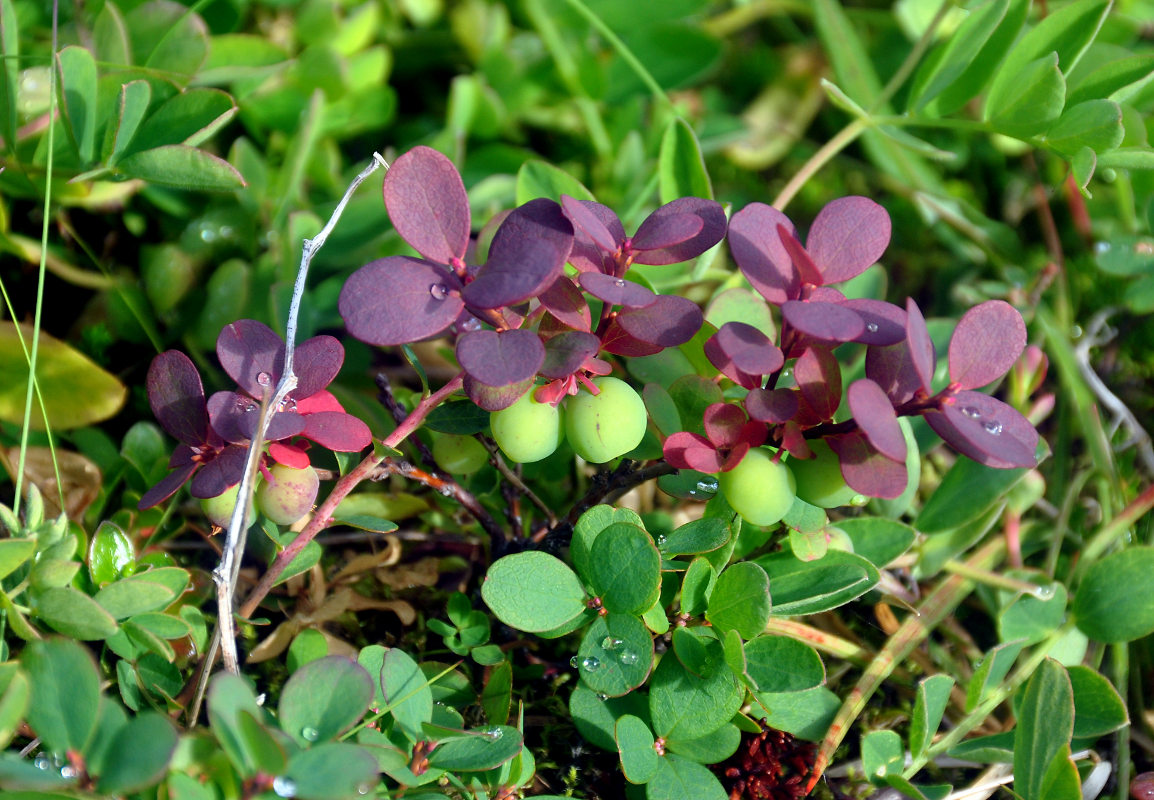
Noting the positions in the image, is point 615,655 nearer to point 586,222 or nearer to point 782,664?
point 782,664

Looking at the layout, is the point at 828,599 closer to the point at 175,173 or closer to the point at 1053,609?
the point at 1053,609

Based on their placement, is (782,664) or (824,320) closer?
(824,320)

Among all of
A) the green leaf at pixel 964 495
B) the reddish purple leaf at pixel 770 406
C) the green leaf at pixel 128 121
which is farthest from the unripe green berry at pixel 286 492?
the green leaf at pixel 964 495

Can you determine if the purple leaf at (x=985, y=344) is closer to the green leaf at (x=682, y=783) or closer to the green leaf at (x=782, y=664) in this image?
the green leaf at (x=782, y=664)

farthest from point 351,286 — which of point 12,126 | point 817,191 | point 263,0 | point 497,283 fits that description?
point 817,191

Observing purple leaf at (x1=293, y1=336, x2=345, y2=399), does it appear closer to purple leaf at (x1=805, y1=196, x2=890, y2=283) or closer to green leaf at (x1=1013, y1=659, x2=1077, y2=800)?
purple leaf at (x1=805, y1=196, x2=890, y2=283)

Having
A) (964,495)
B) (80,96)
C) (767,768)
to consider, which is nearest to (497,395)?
(767,768)

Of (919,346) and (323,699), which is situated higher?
(919,346)
